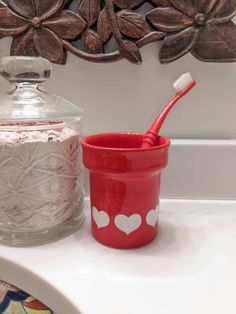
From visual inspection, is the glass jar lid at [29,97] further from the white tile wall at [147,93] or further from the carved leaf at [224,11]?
the carved leaf at [224,11]

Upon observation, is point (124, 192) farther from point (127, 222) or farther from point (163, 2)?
point (163, 2)

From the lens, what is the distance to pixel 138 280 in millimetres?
274

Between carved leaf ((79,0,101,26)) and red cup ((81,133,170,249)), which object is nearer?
red cup ((81,133,170,249))

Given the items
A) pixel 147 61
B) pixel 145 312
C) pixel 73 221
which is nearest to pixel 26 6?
pixel 147 61

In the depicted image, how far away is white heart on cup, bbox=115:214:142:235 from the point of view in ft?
1.07

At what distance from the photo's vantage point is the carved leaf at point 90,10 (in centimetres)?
46

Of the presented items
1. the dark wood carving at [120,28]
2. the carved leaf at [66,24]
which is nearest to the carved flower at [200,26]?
the dark wood carving at [120,28]

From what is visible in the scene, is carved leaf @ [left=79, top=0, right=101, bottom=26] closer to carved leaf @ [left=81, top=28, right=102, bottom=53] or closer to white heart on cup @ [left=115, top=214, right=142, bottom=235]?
carved leaf @ [left=81, top=28, right=102, bottom=53]

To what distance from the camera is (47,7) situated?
0.47m

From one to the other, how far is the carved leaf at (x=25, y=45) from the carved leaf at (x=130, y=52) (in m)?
0.13

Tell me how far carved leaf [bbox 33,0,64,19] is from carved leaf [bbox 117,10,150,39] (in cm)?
9

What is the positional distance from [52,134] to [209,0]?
29cm

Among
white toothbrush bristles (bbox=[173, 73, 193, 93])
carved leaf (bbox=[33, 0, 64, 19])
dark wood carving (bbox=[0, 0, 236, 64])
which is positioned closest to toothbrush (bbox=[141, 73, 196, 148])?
white toothbrush bristles (bbox=[173, 73, 193, 93])

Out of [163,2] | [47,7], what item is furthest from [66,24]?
[163,2]
